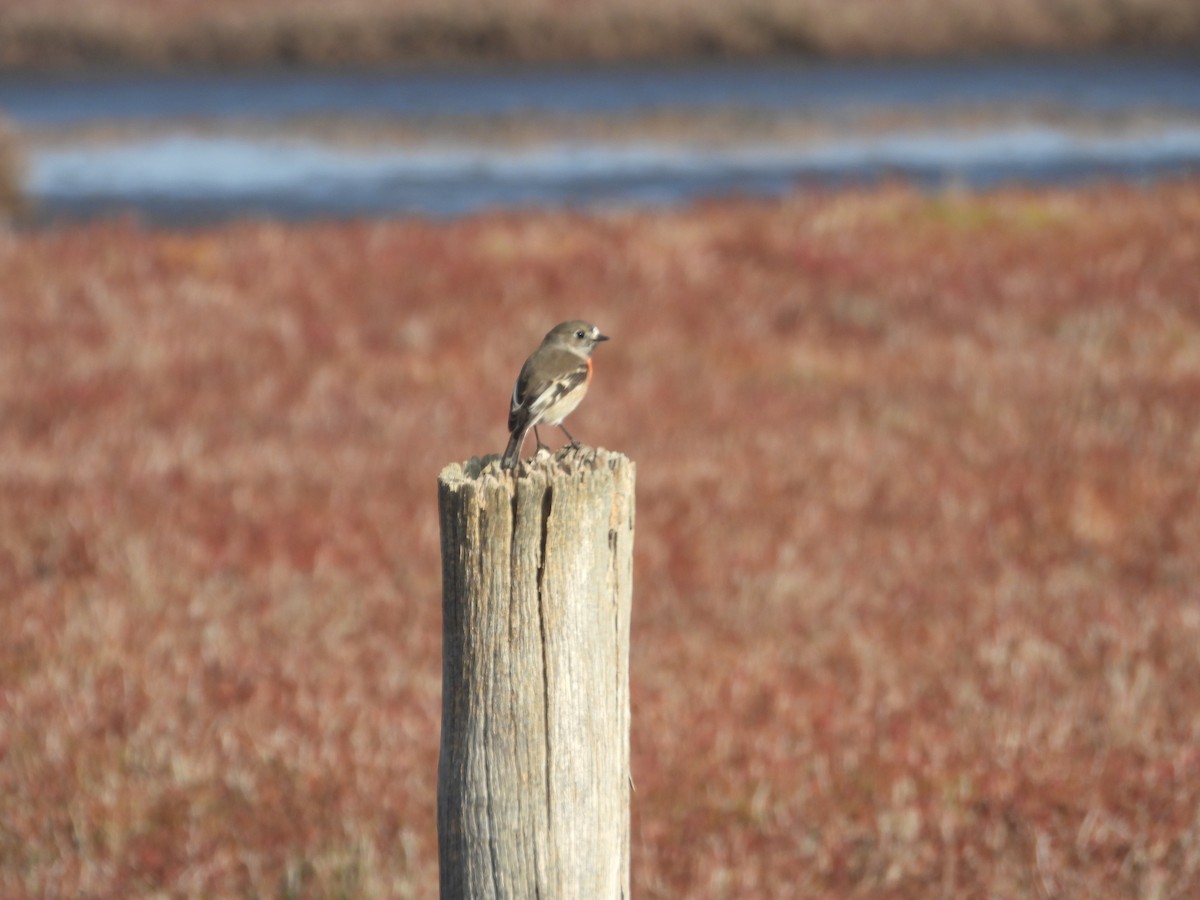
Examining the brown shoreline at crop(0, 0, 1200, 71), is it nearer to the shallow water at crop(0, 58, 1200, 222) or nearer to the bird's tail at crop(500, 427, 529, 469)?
the shallow water at crop(0, 58, 1200, 222)

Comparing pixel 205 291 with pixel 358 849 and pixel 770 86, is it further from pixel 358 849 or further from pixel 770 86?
pixel 770 86

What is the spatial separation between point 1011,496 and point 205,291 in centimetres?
920

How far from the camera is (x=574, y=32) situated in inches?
2761

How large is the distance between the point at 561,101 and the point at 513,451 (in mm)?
50801

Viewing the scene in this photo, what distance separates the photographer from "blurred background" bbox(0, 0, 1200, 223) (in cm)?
3631

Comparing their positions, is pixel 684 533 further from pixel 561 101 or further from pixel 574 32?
pixel 574 32

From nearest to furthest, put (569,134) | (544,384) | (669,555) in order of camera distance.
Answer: (544,384)
(669,555)
(569,134)

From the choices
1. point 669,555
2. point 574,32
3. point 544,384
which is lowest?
point 669,555

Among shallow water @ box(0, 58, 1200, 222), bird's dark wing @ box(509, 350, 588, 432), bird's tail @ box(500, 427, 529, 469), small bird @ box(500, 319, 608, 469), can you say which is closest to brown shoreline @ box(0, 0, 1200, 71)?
shallow water @ box(0, 58, 1200, 222)

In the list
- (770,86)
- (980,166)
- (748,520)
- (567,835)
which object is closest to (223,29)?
(770,86)

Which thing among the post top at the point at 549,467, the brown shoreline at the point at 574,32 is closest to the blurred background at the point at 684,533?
the post top at the point at 549,467

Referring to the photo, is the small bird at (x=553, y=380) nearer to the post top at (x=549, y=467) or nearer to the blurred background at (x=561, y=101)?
the post top at (x=549, y=467)

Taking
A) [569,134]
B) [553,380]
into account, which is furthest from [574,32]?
[553,380]

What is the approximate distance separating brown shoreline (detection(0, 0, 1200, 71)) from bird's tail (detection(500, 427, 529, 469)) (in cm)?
6725
